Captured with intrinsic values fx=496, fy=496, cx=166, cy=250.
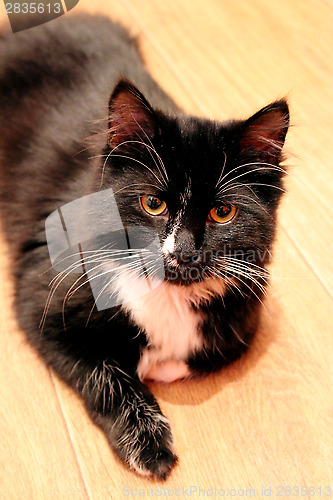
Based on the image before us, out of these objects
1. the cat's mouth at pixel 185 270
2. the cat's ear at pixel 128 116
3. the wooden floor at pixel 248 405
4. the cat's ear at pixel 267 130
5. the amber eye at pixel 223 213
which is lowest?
the wooden floor at pixel 248 405

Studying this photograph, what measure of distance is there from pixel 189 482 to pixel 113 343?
1.09 ft

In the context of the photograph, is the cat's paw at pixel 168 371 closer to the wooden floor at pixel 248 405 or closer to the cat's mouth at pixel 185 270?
the wooden floor at pixel 248 405

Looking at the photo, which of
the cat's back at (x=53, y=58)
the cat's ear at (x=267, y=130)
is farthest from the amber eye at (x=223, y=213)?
the cat's back at (x=53, y=58)

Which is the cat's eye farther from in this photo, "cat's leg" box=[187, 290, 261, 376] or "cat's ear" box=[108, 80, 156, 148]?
"cat's leg" box=[187, 290, 261, 376]

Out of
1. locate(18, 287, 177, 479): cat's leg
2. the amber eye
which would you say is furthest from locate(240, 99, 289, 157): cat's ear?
locate(18, 287, 177, 479): cat's leg

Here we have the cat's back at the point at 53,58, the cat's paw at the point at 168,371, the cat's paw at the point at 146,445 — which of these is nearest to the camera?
the cat's paw at the point at 146,445

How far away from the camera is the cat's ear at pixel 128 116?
0.91m

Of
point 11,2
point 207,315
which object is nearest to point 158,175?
point 207,315

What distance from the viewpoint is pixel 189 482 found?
104cm

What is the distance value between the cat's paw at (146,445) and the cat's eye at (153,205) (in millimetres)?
437

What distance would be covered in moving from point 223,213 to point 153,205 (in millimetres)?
136

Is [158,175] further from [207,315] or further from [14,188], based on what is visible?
[14,188]

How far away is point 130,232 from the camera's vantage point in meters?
0.97

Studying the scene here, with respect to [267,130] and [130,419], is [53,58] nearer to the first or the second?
[267,130]
